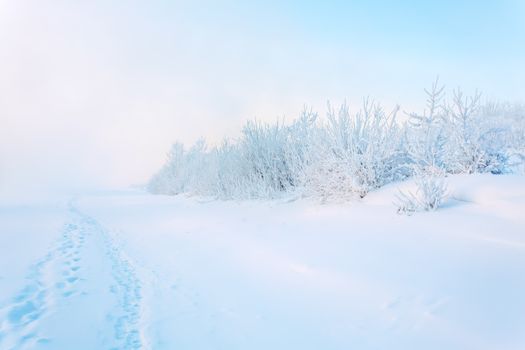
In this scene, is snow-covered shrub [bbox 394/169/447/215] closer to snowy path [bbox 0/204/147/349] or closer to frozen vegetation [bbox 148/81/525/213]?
frozen vegetation [bbox 148/81/525/213]

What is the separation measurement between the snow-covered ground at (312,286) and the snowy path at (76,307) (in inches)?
0.7

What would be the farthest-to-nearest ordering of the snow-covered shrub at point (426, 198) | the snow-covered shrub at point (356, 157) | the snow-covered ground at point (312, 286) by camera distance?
the snow-covered shrub at point (356, 157) < the snow-covered shrub at point (426, 198) < the snow-covered ground at point (312, 286)

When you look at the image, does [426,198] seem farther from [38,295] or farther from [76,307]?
[38,295]

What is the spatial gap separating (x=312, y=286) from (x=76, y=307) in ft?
8.25

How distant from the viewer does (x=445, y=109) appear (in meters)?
6.03

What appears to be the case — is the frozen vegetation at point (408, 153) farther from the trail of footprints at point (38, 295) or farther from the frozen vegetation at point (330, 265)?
the trail of footprints at point (38, 295)

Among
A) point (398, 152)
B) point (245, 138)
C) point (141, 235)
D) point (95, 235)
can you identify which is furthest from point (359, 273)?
point (245, 138)

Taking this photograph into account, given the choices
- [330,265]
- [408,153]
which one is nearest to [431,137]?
[408,153]

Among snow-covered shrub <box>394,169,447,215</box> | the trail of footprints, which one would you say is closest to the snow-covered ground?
the trail of footprints

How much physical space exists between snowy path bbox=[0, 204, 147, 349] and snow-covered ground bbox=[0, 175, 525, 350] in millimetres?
17

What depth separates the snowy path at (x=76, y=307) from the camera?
2.67m

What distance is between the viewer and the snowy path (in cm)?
267

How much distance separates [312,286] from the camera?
12.0 ft

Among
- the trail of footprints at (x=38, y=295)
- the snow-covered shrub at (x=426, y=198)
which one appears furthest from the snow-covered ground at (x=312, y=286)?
the snow-covered shrub at (x=426, y=198)
